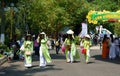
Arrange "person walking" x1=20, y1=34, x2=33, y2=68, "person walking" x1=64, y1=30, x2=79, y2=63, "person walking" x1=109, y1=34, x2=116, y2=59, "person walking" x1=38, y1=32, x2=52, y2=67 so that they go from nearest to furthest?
"person walking" x1=20, y1=34, x2=33, y2=68 → "person walking" x1=38, y1=32, x2=52, y2=67 → "person walking" x1=64, y1=30, x2=79, y2=63 → "person walking" x1=109, y1=34, x2=116, y2=59

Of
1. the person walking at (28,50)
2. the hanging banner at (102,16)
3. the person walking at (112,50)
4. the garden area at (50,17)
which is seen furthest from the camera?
the garden area at (50,17)

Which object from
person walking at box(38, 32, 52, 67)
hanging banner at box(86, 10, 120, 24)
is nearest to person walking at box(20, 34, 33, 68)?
person walking at box(38, 32, 52, 67)

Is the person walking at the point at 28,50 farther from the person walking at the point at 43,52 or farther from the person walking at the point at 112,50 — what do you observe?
the person walking at the point at 112,50

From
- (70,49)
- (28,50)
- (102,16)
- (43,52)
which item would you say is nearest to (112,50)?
(102,16)

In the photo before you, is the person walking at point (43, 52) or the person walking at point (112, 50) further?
the person walking at point (112, 50)

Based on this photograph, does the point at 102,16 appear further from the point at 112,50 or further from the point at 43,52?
the point at 43,52

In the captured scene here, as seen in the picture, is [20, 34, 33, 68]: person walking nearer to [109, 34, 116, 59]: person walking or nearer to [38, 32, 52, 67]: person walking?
[38, 32, 52, 67]: person walking

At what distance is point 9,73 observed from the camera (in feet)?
56.1

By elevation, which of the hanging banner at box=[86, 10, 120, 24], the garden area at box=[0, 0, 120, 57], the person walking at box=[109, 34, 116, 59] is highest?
A: the garden area at box=[0, 0, 120, 57]

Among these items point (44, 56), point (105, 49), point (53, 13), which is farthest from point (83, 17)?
point (44, 56)

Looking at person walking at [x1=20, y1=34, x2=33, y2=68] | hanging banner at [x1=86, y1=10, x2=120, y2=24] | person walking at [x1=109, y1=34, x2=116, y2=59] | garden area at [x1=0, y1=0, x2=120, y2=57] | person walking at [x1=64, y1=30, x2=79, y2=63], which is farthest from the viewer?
garden area at [x1=0, y1=0, x2=120, y2=57]

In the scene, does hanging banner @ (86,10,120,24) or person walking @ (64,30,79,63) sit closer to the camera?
person walking @ (64,30,79,63)

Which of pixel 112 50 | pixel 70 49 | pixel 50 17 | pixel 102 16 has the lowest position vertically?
pixel 112 50

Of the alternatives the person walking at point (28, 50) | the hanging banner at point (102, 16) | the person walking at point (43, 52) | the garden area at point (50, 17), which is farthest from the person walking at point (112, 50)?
the garden area at point (50, 17)
